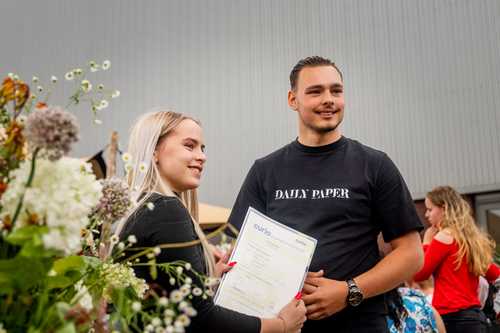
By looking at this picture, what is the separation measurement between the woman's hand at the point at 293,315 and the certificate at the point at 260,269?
2 centimetres

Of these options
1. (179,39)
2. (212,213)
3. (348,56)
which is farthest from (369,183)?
(179,39)

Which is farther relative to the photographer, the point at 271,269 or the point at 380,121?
the point at 380,121

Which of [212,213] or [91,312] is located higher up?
[91,312]

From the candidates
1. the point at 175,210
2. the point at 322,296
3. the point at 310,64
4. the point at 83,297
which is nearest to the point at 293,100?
the point at 310,64

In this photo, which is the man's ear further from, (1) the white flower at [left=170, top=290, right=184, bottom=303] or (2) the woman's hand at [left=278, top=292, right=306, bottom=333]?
(1) the white flower at [left=170, top=290, right=184, bottom=303]

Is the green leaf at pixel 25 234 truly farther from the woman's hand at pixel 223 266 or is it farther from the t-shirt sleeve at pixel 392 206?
the t-shirt sleeve at pixel 392 206

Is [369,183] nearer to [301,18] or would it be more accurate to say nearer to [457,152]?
[457,152]

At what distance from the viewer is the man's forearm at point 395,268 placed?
5.24ft

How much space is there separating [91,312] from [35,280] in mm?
67

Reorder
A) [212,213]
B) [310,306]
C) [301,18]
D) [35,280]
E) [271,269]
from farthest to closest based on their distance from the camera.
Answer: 1. [301,18]
2. [212,213]
3. [310,306]
4. [271,269]
5. [35,280]

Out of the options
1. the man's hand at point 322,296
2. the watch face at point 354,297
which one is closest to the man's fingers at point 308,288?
the man's hand at point 322,296

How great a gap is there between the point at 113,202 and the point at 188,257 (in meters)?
0.46

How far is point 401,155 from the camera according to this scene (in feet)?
21.5

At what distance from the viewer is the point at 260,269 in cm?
138
